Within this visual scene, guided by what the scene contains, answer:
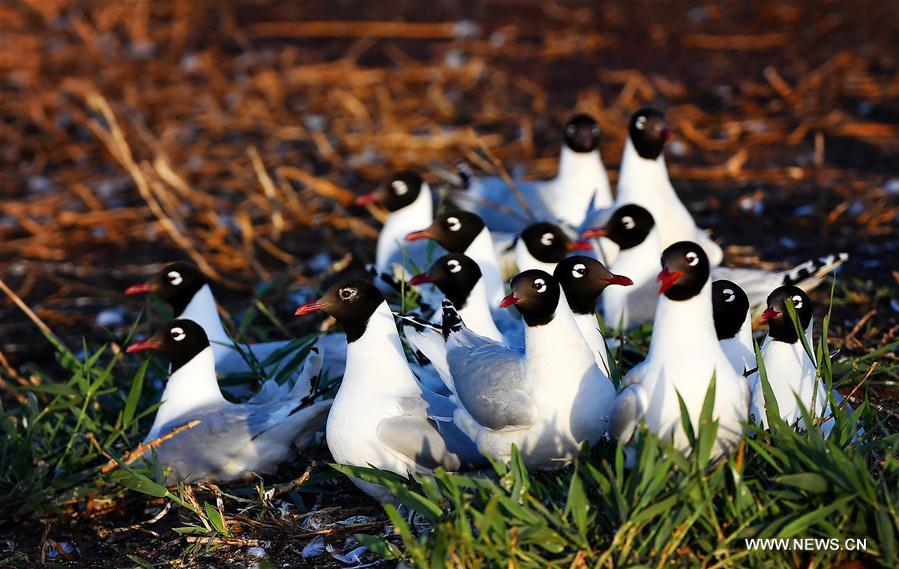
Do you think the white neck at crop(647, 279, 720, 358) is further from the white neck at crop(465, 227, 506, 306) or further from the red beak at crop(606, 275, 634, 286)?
the white neck at crop(465, 227, 506, 306)

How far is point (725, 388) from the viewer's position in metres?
3.47

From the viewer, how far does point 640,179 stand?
19.9ft

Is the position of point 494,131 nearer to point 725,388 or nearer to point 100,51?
point 100,51

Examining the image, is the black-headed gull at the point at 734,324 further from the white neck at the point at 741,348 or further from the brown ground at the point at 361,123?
the brown ground at the point at 361,123

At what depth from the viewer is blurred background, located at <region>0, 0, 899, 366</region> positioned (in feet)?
22.0

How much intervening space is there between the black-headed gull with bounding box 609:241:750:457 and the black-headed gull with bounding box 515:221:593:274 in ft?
5.70

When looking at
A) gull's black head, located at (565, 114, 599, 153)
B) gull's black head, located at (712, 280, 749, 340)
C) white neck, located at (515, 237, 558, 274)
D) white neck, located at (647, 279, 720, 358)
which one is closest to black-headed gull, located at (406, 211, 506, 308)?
white neck, located at (515, 237, 558, 274)

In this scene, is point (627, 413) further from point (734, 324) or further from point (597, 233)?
point (597, 233)

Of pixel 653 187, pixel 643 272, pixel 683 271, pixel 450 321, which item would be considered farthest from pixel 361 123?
pixel 683 271

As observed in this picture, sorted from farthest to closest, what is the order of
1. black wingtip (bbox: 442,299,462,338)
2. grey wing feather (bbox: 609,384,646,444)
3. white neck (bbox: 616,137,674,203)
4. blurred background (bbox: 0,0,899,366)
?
blurred background (bbox: 0,0,899,366), white neck (bbox: 616,137,674,203), black wingtip (bbox: 442,299,462,338), grey wing feather (bbox: 609,384,646,444)

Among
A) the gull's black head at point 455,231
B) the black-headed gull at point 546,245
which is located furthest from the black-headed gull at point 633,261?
the gull's black head at point 455,231

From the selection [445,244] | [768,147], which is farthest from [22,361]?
Result: [768,147]

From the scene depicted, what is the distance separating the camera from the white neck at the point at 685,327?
348 centimetres

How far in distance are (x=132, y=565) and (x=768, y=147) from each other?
551 cm
